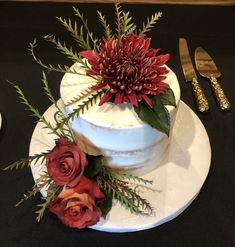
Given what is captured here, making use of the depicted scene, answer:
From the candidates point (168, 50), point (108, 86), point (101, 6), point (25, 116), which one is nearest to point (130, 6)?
point (101, 6)

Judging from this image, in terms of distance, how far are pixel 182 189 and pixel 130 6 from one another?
0.67 m

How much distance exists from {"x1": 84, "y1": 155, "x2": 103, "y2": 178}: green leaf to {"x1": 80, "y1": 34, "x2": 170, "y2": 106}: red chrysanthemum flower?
0.10 m

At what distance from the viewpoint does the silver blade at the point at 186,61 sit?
0.96 m

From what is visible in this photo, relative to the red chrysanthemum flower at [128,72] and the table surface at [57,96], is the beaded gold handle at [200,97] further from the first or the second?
the red chrysanthemum flower at [128,72]

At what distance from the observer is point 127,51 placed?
24.5 inches

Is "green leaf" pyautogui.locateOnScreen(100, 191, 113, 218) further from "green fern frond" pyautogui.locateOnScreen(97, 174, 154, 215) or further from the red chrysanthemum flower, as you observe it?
the red chrysanthemum flower

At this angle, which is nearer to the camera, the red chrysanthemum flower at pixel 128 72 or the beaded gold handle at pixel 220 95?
the red chrysanthemum flower at pixel 128 72

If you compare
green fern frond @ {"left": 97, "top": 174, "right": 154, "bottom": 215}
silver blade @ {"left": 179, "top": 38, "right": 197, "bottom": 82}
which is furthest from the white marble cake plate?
silver blade @ {"left": 179, "top": 38, "right": 197, "bottom": 82}

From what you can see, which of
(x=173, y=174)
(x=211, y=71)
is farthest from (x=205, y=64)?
(x=173, y=174)

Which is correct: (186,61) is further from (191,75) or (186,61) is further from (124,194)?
(124,194)

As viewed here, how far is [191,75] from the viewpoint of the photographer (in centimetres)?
96

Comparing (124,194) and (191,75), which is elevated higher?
(191,75)

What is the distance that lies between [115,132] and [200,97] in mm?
359

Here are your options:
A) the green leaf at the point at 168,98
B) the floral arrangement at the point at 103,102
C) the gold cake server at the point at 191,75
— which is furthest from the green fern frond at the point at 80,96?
the gold cake server at the point at 191,75
